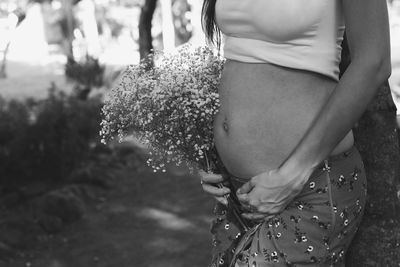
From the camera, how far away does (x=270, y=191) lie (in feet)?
5.72

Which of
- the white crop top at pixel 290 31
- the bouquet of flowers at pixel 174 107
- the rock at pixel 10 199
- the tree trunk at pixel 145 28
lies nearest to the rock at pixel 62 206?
the rock at pixel 10 199

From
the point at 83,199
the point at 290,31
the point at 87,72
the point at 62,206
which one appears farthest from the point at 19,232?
the point at 87,72

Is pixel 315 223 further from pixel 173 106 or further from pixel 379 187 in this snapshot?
pixel 379 187

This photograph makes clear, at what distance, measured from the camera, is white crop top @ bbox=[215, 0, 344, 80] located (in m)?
1.68

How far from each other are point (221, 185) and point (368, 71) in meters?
0.58

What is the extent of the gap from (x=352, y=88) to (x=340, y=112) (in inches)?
2.4

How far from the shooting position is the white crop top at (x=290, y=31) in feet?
5.53

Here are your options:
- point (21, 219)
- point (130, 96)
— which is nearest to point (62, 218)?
point (21, 219)

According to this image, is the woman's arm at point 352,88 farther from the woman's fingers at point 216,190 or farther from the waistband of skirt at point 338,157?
the woman's fingers at point 216,190

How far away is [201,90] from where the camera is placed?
1967 mm

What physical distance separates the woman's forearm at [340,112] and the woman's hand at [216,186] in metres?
0.32

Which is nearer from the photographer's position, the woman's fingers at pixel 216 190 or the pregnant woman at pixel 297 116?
the pregnant woman at pixel 297 116

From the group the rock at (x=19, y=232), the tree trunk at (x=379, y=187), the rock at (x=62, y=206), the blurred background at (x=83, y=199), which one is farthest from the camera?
the rock at (x=62, y=206)

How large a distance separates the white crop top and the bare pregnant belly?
0.11 feet
